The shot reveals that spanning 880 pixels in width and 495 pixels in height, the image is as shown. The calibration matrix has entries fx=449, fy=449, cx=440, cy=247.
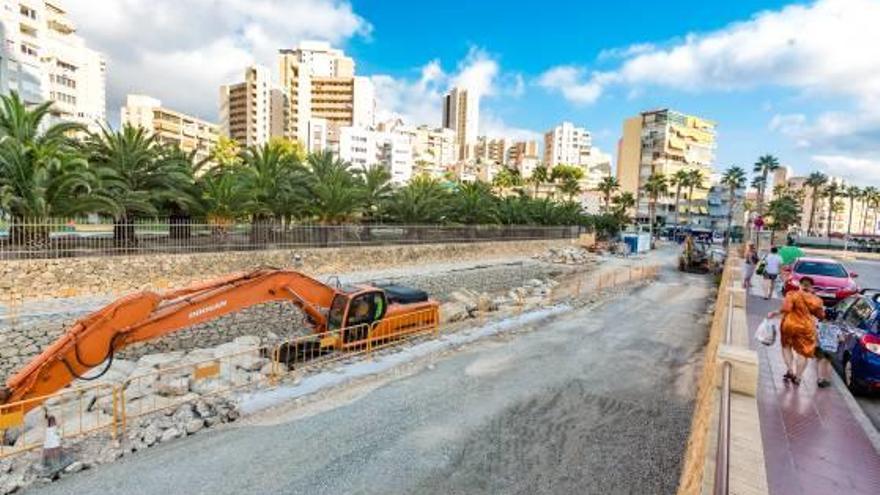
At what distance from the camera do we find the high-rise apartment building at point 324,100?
10756cm

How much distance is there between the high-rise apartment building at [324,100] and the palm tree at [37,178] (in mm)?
82107

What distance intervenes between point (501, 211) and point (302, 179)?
78.7 feet

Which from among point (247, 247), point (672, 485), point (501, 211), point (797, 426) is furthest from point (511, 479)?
point (501, 211)

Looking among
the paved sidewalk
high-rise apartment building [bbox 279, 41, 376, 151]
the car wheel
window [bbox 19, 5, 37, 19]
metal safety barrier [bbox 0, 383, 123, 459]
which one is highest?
high-rise apartment building [bbox 279, 41, 376, 151]

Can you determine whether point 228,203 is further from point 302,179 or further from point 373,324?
point 373,324

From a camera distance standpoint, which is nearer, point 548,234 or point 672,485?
point 672,485

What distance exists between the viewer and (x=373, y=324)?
11.5m

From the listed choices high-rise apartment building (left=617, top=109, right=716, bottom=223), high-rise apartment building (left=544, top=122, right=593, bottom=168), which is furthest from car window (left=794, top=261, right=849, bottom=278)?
high-rise apartment building (left=544, top=122, right=593, bottom=168)

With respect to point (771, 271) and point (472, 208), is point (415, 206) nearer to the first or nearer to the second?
point (472, 208)

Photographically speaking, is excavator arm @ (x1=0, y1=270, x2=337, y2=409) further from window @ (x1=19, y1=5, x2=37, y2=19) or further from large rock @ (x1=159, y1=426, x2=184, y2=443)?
window @ (x1=19, y1=5, x2=37, y2=19)

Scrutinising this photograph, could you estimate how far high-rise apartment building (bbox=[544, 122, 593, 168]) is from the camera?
17438 centimetres

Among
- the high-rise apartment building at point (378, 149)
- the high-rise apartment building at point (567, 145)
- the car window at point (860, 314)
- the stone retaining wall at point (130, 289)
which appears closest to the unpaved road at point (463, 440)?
the car window at point (860, 314)

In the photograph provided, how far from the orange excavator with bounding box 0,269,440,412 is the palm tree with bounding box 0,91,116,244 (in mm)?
8908

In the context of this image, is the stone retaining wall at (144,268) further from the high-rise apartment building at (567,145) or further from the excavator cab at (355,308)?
the high-rise apartment building at (567,145)
